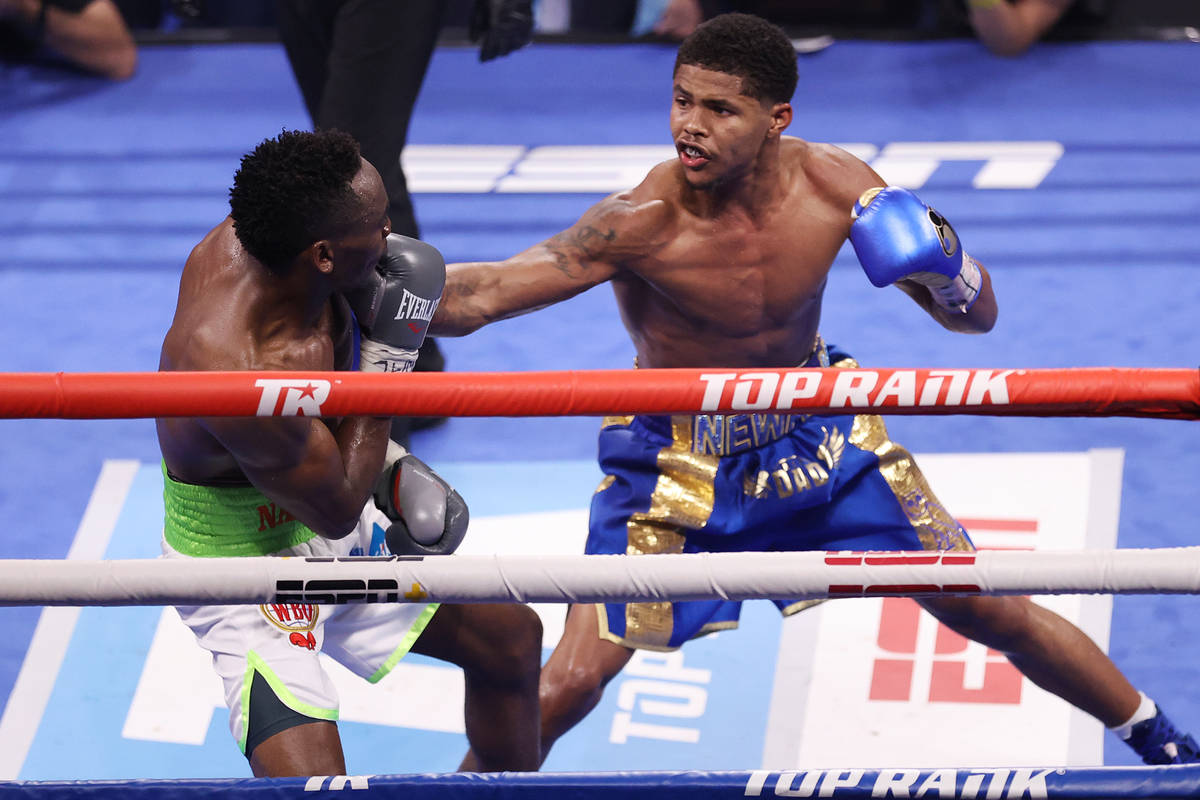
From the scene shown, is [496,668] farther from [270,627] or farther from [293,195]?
[293,195]

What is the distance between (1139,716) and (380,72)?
2.35 meters

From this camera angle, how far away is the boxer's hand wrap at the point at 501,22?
416 cm

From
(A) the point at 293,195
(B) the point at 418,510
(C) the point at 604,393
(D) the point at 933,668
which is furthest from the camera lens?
(D) the point at 933,668

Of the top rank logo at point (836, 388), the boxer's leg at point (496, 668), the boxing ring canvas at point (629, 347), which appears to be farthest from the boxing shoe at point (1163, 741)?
the top rank logo at point (836, 388)

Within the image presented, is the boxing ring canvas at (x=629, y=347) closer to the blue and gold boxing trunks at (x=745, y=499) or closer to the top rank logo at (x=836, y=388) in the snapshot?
the blue and gold boxing trunks at (x=745, y=499)

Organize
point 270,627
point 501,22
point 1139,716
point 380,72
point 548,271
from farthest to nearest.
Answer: point 501,22
point 380,72
point 1139,716
point 548,271
point 270,627

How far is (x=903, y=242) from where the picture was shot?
2.52 meters

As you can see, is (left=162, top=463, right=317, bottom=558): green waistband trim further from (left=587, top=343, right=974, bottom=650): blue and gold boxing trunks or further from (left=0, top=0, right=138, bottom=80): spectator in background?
(left=0, top=0, right=138, bottom=80): spectator in background

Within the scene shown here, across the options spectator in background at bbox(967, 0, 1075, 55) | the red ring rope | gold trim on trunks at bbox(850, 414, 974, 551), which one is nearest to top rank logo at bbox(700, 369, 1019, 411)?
the red ring rope

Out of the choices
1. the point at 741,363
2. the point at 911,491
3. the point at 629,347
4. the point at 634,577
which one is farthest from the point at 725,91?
the point at 629,347

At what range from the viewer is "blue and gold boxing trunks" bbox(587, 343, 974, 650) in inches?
108

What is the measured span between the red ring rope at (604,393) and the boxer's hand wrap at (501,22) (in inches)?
104

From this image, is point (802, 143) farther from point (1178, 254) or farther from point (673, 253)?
point (1178, 254)

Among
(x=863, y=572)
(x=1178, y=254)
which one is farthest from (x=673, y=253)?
(x=1178, y=254)
